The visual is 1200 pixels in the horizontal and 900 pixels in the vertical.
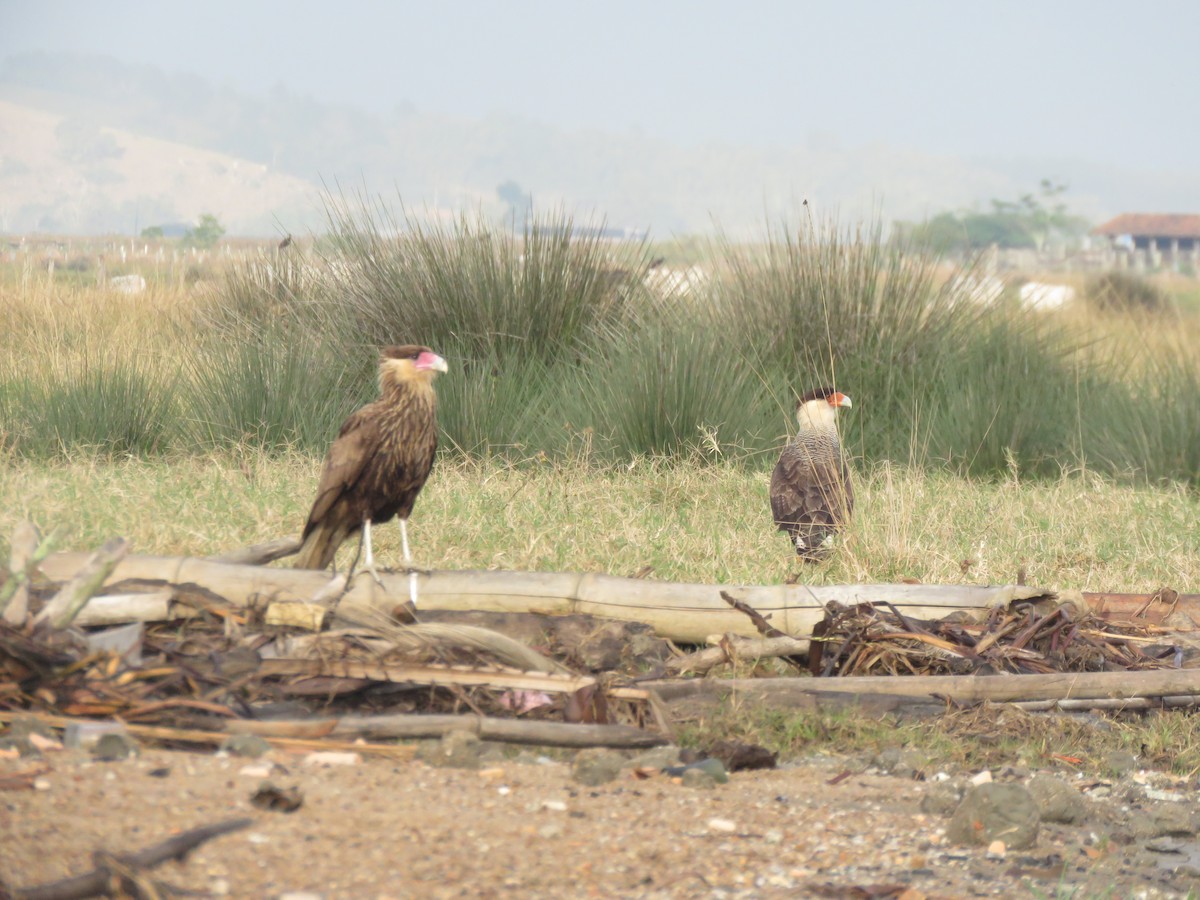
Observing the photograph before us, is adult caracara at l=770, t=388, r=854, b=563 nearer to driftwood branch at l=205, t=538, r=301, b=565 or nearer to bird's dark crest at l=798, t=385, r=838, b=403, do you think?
bird's dark crest at l=798, t=385, r=838, b=403

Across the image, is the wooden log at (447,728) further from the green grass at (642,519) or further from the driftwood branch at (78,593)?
the green grass at (642,519)

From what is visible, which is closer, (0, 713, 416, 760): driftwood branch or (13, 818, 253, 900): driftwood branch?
(13, 818, 253, 900): driftwood branch

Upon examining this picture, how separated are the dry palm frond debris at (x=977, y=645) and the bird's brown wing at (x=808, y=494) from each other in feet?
4.79

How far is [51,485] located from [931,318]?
6279mm

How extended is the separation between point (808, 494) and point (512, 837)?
3.38 metres

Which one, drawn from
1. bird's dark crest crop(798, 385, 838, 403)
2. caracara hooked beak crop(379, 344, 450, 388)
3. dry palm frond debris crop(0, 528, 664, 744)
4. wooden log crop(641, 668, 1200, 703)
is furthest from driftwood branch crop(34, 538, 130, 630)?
bird's dark crest crop(798, 385, 838, 403)

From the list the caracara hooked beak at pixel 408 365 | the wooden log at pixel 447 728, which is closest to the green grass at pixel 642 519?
the caracara hooked beak at pixel 408 365

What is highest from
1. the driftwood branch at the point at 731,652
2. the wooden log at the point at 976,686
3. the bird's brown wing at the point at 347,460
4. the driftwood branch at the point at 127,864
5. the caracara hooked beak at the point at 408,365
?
the caracara hooked beak at the point at 408,365

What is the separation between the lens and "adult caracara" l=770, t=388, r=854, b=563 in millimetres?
5594

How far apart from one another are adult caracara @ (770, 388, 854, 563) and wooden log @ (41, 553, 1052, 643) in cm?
152

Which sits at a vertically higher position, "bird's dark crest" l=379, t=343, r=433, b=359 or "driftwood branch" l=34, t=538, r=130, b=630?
"bird's dark crest" l=379, t=343, r=433, b=359

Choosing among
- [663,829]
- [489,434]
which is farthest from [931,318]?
[663,829]

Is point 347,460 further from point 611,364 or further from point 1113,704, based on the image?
point 611,364

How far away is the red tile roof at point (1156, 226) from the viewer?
93750 millimetres
